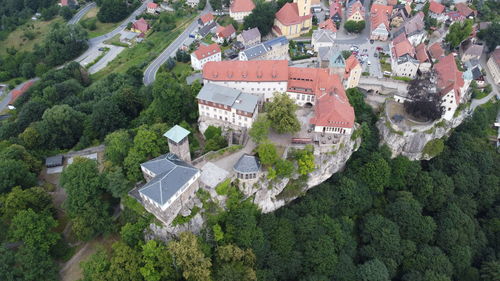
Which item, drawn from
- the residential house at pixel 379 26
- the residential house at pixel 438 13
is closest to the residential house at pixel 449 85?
the residential house at pixel 379 26

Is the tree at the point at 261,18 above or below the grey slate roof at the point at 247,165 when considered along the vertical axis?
above

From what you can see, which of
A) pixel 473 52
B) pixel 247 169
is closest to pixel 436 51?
pixel 473 52

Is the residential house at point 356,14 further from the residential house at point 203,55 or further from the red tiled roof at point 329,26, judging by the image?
the residential house at point 203,55

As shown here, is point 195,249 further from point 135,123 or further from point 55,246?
point 135,123

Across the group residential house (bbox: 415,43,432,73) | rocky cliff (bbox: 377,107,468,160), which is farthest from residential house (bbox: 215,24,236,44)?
rocky cliff (bbox: 377,107,468,160)

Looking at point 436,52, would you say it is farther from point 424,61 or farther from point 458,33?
point 458,33
